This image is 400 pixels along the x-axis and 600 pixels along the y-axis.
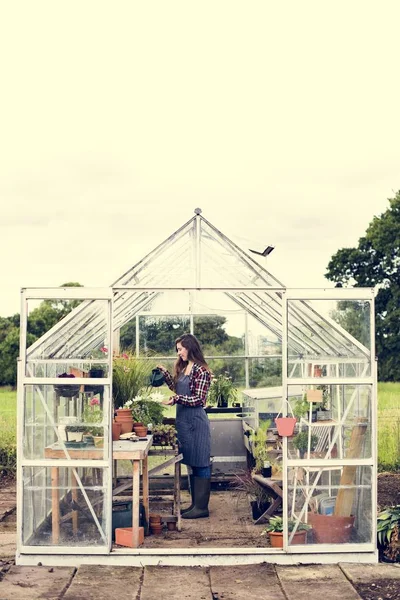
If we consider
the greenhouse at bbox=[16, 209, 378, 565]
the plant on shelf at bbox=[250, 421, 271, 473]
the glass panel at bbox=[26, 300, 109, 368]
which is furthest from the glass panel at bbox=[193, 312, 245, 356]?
the greenhouse at bbox=[16, 209, 378, 565]

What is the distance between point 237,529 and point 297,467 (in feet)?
4.05

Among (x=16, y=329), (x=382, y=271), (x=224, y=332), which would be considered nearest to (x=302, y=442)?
(x=224, y=332)

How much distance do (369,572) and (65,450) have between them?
2493mm

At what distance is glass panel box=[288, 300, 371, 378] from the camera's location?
708 cm

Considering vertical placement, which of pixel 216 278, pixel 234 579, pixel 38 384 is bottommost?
pixel 234 579

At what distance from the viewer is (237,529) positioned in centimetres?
785

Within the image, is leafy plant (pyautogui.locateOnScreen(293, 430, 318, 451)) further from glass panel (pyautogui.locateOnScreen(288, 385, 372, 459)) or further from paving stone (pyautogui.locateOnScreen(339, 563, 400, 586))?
Answer: paving stone (pyautogui.locateOnScreen(339, 563, 400, 586))

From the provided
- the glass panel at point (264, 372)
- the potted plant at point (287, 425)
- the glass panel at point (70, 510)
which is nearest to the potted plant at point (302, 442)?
the potted plant at point (287, 425)

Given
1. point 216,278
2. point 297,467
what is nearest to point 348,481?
point 297,467

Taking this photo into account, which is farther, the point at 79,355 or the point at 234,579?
the point at 79,355

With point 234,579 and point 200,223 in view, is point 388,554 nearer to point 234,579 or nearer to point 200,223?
point 234,579

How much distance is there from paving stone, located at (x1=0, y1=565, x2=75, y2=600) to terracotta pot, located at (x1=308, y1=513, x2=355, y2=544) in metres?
1.91

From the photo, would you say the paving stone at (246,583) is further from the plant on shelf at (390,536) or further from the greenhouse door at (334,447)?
the plant on shelf at (390,536)

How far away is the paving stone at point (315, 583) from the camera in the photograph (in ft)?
19.3
